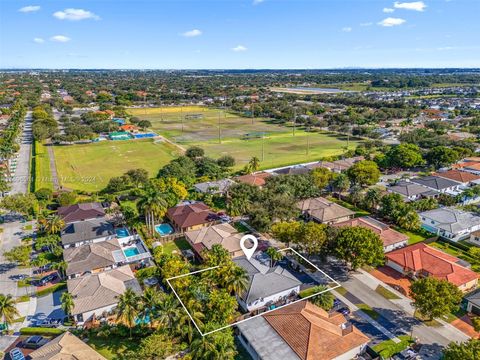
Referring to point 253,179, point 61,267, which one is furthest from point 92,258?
point 253,179

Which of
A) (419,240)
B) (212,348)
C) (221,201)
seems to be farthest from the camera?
(221,201)

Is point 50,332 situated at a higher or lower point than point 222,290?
lower

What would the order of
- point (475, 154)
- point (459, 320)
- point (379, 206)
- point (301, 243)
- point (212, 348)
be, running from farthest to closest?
point (475, 154)
point (379, 206)
point (301, 243)
point (459, 320)
point (212, 348)

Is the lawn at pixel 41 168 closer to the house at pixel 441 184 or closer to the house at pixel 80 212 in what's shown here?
the house at pixel 80 212

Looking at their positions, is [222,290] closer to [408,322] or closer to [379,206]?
[408,322]

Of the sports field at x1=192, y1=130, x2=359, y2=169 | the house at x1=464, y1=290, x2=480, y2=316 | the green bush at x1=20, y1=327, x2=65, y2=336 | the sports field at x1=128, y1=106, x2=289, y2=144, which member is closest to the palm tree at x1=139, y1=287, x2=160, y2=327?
the green bush at x1=20, y1=327, x2=65, y2=336

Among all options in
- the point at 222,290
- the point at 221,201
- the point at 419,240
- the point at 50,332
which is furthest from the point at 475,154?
the point at 50,332

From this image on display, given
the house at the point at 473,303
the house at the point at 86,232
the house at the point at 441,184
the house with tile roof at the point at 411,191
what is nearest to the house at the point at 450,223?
the house with tile roof at the point at 411,191

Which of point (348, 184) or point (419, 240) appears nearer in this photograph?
point (419, 240)
